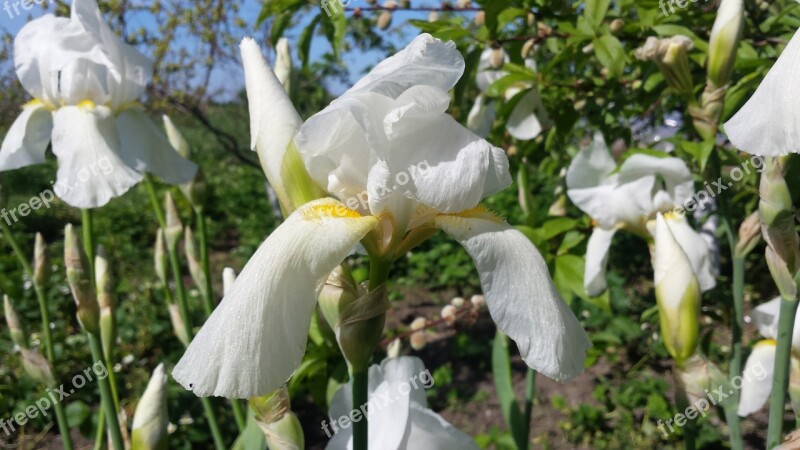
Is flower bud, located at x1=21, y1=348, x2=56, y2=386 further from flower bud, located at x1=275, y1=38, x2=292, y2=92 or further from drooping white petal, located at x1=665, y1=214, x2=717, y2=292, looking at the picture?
drooping white petal, located at x1=665, y1=214, x2=717, y2=292

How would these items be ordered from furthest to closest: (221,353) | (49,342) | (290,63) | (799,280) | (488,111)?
1. (488,111)
2. (49,342)
3. (290,63)
4. (799,280)
5. (221,353)

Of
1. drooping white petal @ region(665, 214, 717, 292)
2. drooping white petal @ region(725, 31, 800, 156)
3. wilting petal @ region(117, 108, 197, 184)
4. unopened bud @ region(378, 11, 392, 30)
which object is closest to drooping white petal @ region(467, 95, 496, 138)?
unopened bud @ region(378, 11, 392, 30)

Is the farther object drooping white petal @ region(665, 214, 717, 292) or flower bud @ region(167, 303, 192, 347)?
flower bud @ region(167, 303, 192, 347)

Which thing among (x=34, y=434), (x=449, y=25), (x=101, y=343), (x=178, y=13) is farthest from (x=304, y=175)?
(x=178, y=13)

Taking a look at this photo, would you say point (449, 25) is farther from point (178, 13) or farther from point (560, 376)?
point (178, 13)

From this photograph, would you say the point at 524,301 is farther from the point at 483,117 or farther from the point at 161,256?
the point at 483,117

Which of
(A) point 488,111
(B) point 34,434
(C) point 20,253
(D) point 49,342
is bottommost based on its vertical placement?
(B) point 34,434

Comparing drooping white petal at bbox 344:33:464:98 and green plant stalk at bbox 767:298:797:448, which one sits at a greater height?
drooping white petal at bbox 344:33:464:98
